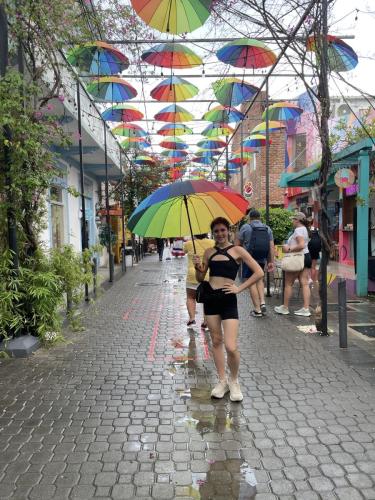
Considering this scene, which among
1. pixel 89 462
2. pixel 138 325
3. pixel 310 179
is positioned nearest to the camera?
pixel 89 462

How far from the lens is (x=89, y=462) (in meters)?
3.28

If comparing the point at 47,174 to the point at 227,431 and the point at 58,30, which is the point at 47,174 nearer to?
the point at 58,30

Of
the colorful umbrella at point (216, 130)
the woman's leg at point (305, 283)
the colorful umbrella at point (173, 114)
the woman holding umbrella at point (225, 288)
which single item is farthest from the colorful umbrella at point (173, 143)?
the woman holding umbrella at point (225, 288)

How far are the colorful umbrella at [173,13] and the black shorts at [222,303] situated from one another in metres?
4.37

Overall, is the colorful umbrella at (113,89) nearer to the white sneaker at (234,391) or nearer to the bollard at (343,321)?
the bollard at (343,321)

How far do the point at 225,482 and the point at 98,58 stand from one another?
24.8 feet

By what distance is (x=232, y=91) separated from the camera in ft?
35.7

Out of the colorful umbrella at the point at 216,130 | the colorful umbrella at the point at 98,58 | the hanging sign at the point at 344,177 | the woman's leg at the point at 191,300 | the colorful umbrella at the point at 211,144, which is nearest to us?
the woman's leg at the point at 191,300

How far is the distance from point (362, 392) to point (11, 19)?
642 centimetres

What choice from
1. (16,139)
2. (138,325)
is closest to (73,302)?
(138,325)

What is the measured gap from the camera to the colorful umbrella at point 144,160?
2134 centimetres

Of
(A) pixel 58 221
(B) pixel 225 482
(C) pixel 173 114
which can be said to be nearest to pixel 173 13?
(B) pixel 225 482

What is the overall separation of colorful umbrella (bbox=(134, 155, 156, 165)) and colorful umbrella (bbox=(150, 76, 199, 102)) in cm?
974

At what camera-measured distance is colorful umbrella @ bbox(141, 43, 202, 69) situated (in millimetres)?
8648
